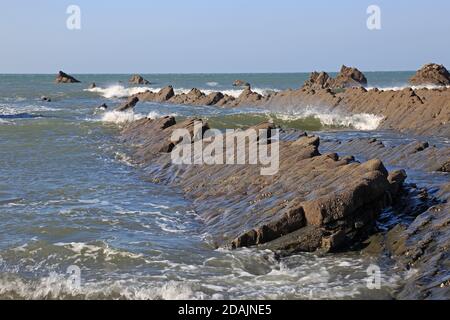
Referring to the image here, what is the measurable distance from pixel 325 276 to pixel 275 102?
3283 centimetres

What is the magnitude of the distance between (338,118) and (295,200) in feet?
75.1

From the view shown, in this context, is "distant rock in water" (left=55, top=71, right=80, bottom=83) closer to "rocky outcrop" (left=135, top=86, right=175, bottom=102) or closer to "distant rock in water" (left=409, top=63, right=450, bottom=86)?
"rocky outcrop" (left=135, top=86, right=175, bottom=102)

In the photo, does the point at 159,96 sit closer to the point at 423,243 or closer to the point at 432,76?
the point at 432,76

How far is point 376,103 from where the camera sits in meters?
31.4

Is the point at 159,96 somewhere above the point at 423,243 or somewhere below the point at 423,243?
above

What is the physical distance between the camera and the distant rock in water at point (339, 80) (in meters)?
62.0

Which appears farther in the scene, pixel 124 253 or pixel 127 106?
pixel 127 106

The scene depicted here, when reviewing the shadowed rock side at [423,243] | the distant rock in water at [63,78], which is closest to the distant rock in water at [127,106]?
the shadowed rock side at [423,243]

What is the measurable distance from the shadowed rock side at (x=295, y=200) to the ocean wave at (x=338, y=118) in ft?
51.5

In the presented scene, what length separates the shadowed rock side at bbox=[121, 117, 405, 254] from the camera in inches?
394

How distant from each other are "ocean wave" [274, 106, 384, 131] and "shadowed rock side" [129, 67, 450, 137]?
35 cm

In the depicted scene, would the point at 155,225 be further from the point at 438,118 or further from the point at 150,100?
the point at 150,100

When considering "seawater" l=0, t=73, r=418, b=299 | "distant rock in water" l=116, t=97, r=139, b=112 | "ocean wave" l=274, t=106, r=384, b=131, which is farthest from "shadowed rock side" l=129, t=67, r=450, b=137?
"seawater" l=0, t=73, r=418, b=299

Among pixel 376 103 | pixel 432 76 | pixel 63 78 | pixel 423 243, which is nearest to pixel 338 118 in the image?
pixel 376 103
